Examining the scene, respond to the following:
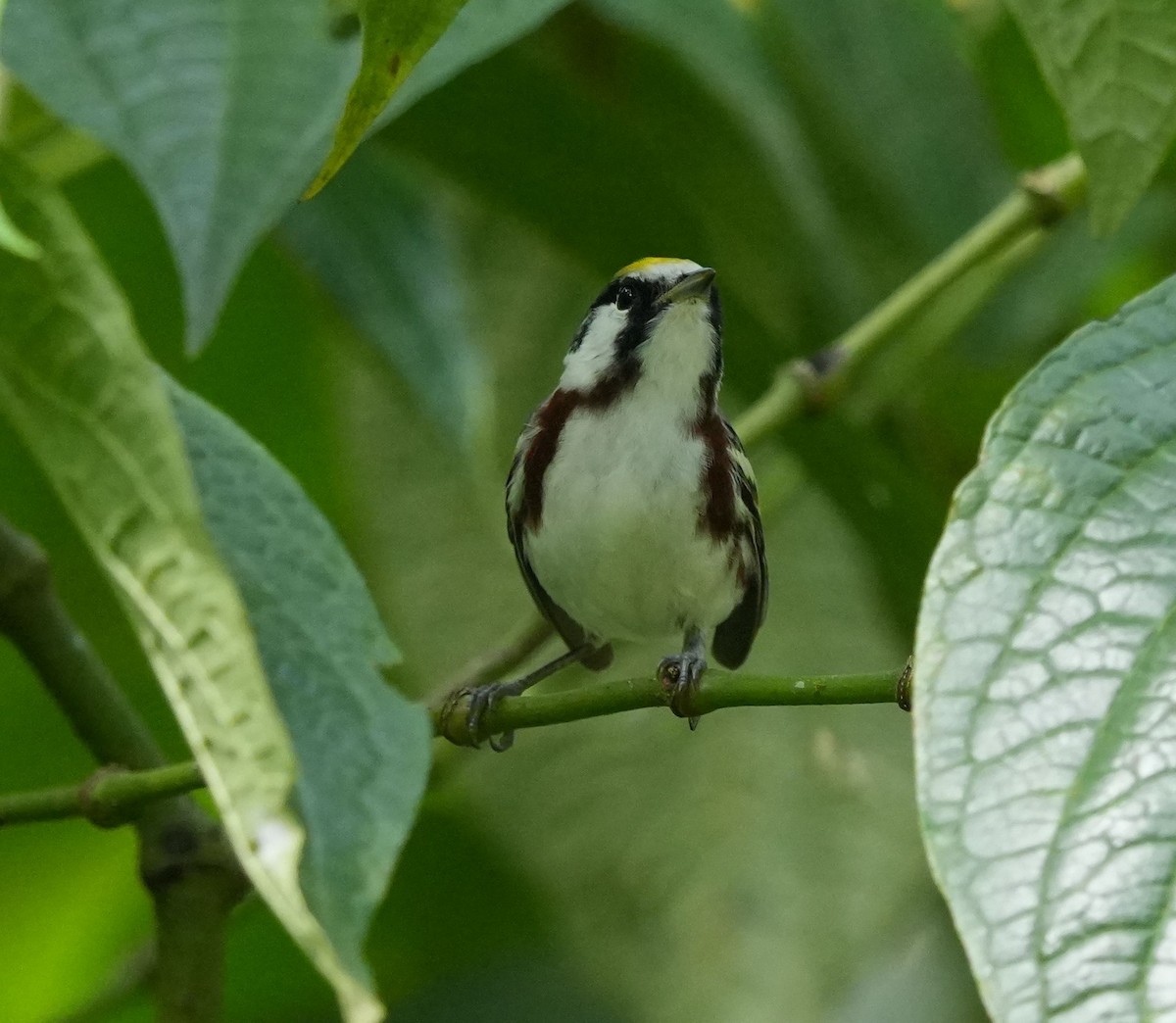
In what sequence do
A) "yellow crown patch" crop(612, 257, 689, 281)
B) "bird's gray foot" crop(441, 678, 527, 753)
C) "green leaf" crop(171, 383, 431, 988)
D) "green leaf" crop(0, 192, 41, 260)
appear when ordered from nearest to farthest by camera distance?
"green leaf" crop(171, 383, 431, 988) < "green leaf" crop(0, 192, 41, 260) < "bird's gray foot" crop(441, 678, 527, 753) < "yellow crown patch" crop(612, 257, 689, 281)

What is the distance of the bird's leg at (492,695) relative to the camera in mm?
1193

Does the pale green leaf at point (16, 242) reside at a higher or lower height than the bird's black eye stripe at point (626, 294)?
higher

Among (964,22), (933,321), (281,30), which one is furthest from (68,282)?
(964,22)

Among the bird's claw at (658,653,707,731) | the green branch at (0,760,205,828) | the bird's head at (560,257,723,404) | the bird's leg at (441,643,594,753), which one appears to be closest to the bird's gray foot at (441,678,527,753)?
the bird's leg at (441,643,594,753)

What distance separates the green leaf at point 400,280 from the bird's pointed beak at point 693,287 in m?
0.24

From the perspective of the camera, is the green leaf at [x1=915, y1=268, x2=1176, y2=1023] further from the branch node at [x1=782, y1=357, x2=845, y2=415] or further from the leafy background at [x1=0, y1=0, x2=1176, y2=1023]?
the leafy background at [x1=0, y1=0, x2=1176, y2=1023]

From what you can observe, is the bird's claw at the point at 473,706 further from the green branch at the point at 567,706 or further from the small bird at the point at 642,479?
the small bird at the point at 642,479

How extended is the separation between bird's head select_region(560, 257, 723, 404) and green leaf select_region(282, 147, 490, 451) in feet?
0.76

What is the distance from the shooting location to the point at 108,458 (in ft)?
2.49

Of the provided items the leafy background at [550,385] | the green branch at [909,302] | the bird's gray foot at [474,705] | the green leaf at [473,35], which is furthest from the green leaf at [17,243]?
the green branch at [909,302]

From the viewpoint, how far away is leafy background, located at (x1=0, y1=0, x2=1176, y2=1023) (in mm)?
1688

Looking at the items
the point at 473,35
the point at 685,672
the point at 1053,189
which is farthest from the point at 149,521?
the point at 1053,189

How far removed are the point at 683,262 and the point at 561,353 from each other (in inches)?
11.6

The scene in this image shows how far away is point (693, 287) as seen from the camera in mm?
1810
